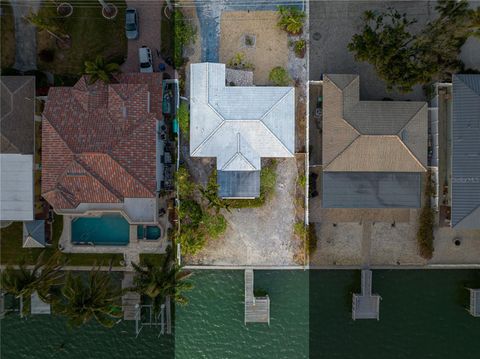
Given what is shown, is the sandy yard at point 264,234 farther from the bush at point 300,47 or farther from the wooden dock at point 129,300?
the bush at point 300,47

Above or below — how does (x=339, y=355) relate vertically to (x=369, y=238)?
below

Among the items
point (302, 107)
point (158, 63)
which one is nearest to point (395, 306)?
point (302, 107)

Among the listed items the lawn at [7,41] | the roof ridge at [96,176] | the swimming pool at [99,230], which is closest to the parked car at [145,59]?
the roof ridge at [96,176]

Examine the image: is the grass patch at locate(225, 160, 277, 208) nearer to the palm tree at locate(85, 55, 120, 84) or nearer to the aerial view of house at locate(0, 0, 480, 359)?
the aerial view of house at locate(0, 0, 480, 359)

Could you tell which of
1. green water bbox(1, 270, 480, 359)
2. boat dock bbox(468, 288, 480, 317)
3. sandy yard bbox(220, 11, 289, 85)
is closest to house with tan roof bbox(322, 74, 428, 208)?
sandy yard bbox(220, 11, 289, 85)

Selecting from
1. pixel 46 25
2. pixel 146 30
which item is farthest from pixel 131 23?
pixel 46 25

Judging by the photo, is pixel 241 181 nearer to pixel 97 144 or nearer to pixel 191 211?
pixel 191 211

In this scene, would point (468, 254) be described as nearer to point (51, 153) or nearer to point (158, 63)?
point (158, 63)
